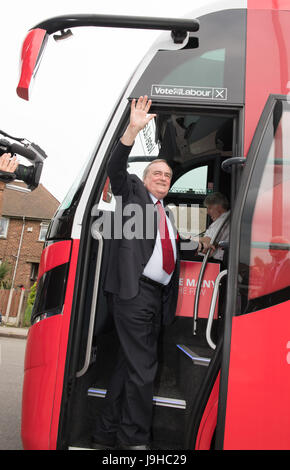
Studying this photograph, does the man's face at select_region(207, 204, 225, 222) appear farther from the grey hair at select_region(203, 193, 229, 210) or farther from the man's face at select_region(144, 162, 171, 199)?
the man's face at select_region(144, 162, 171, 199)

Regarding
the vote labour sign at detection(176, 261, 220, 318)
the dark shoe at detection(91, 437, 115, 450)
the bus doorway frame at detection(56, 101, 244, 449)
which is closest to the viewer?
the bus doorway frame at detection(56, 101, 244, 449)

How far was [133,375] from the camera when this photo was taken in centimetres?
219

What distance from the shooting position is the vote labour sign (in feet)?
8.99

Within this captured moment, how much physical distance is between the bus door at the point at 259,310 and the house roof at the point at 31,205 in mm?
29760

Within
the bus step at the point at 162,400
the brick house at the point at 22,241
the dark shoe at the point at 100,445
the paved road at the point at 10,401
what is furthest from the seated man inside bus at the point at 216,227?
the brick house at the point at 22,241

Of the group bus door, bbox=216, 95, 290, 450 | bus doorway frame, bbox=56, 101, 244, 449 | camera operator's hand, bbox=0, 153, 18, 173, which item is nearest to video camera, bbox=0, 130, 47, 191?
camera operator's hand, bbox=0, 153, 18, 173

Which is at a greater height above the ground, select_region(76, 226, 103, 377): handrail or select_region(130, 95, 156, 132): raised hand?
select_region(130, 95, 156, 132): raised hand

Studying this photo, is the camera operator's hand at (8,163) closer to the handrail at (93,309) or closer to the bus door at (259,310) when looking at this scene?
the handrail at (93,309)

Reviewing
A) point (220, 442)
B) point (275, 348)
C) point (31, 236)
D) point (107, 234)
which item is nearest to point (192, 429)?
point (220, 442)

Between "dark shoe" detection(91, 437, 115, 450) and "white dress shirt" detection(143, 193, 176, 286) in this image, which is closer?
"dark shoe" detection(91, 437, 115, 450)

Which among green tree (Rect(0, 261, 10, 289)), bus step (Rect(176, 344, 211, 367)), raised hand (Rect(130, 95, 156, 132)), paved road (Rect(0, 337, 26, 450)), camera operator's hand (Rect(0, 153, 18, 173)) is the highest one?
green tree (Rect(0, 261, 10, 289))

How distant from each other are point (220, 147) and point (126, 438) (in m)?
2.92

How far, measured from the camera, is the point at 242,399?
1.75 metres
